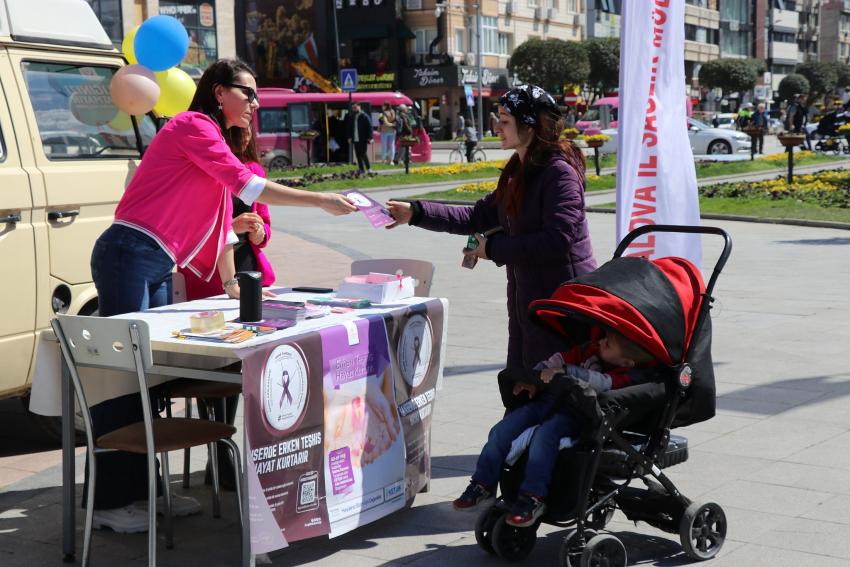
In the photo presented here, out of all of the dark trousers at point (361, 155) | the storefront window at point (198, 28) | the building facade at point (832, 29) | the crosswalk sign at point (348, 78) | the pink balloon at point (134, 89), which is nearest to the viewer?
the pink balloon at point (134, 89)

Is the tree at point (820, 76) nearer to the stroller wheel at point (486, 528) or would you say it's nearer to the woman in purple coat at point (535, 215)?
the woman in purple coat at point (535, 215)

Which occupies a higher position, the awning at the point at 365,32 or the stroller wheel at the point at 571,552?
the awning at the point at 365,32

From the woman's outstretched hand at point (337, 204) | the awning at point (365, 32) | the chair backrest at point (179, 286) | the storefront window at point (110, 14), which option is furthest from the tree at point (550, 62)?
the woman's outstretched hand at point (337, 204)

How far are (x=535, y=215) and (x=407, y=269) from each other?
0.88 m

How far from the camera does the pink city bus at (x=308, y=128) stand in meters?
40.2

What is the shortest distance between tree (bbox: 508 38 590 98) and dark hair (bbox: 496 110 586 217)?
66.4 m

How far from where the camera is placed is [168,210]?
5277mm

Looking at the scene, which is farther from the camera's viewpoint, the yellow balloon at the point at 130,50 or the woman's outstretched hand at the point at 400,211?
the yellow balloon at the point at 130,50

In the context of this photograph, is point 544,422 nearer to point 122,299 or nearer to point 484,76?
point 122,299

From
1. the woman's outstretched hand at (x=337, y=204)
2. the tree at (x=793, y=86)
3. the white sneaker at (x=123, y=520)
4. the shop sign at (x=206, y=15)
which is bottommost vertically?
the white sneaker at (x=123, y=520)

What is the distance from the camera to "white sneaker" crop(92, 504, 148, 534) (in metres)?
5.29

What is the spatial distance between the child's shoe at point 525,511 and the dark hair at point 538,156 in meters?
1.44

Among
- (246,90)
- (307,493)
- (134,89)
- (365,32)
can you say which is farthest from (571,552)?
(365,32)

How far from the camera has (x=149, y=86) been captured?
22.7ft
